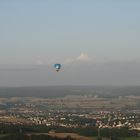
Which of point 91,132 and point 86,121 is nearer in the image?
point 91,132

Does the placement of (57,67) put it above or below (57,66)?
below

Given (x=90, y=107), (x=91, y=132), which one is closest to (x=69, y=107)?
(x=90, y=107)

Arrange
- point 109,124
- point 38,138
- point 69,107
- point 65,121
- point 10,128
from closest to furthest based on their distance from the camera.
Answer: point 38,138, point 10,128, point 109,124, point 65,121, point 69,107

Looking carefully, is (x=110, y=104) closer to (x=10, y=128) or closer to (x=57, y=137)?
(x=10, y=128)

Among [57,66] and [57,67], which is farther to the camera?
[57,66]

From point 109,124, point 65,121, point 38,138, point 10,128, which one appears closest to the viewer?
point 38,138

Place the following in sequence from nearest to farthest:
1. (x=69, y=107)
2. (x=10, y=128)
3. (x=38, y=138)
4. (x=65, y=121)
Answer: (x=38, y=138)
(x=10, y=128)
(x=65, y=121)
(x=69, y=107)

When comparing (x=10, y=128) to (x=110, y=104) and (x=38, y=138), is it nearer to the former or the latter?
(x=38, y=138)

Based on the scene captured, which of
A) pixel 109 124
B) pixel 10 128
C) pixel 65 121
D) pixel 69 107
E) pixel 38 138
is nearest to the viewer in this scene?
pixel 38 138

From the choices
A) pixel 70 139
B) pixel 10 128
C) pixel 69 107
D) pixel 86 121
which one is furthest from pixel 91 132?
pixel 69 107
